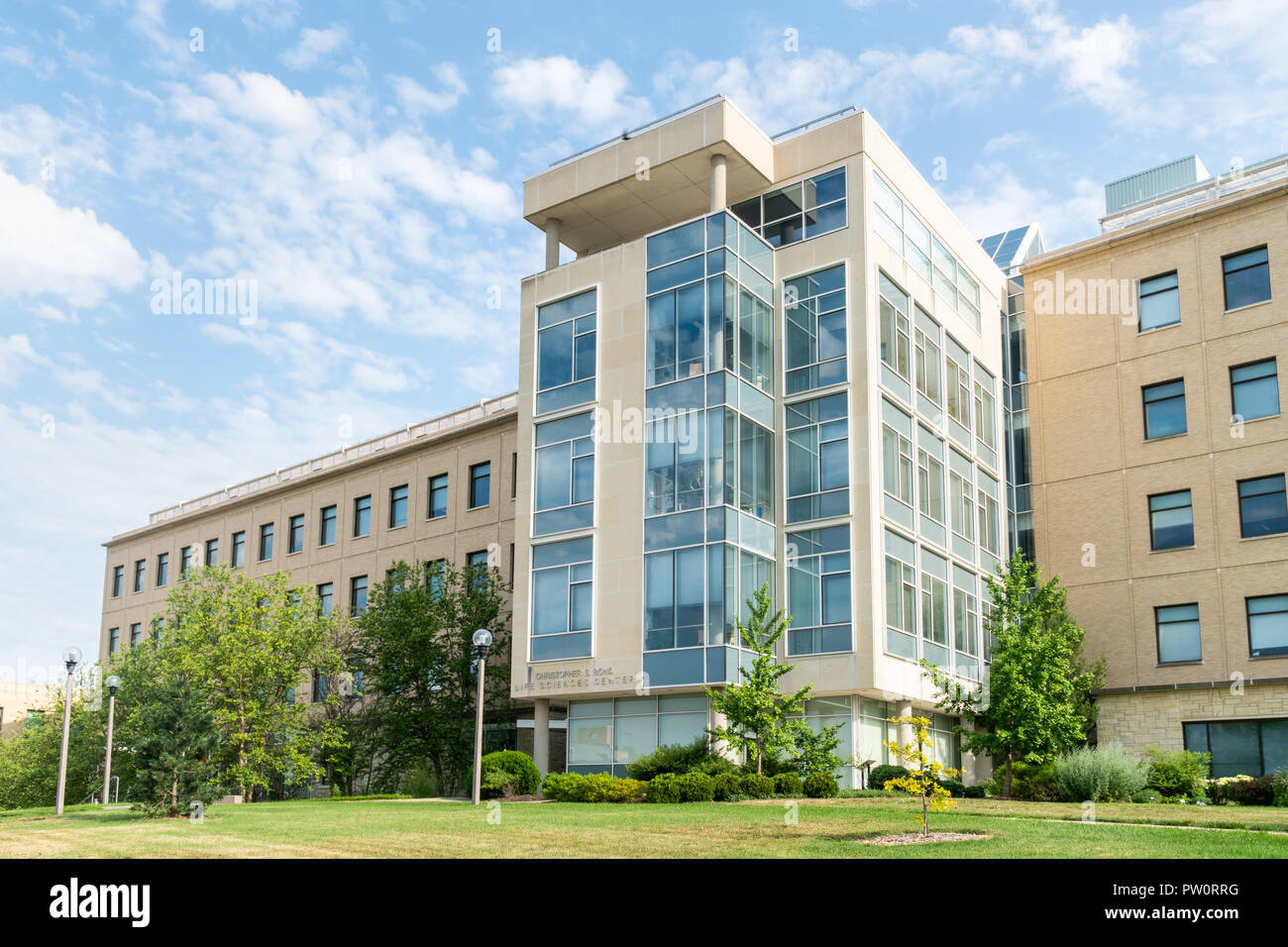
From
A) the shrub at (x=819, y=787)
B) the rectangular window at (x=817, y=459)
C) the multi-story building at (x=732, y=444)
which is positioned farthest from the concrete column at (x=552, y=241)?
the shrub at (x=819, y=787)

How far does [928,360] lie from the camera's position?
125 ft

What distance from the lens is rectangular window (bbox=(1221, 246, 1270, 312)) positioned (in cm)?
3803

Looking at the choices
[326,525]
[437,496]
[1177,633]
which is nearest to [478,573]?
[437,496]

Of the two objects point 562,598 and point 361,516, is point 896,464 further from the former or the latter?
point 361,516

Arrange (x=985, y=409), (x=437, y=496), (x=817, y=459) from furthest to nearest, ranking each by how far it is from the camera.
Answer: (x=437, y=496)
(x=985, y=409)
(x=817, y=459)

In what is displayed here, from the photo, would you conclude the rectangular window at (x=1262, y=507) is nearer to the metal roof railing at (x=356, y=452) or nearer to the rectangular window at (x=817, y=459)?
the rectangular window at (x=817, y=459)

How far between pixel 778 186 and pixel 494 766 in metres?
19.0

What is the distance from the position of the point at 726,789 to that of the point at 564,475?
490 inches

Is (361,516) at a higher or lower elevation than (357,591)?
higher

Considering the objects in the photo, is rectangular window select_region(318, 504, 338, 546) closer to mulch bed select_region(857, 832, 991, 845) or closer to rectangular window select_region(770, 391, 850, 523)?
rectangular window select_region(770, 391, 850, 523)

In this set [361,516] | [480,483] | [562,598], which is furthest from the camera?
[361,516]

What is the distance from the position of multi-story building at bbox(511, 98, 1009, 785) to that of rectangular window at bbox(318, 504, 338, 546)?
21.0m
